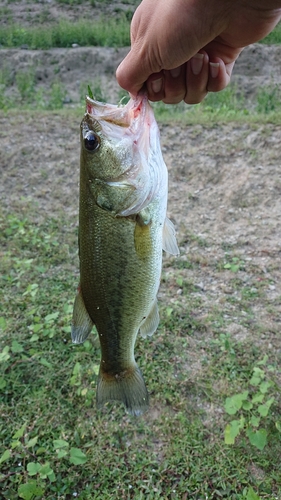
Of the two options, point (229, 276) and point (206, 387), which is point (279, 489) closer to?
point (206, 387)

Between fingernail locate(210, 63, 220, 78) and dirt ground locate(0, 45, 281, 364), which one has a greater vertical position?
fingernail locate(210, 63, 220, 78)

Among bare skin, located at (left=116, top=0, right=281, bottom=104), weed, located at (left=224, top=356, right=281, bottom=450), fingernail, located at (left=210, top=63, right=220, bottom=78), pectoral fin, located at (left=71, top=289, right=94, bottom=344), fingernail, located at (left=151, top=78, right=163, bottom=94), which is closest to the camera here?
bare skin, located at (left=116, top=0, right=281, bottom=104)

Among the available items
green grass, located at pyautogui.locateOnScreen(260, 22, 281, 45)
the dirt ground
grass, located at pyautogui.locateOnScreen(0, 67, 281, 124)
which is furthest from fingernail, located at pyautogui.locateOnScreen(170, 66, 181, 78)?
green grass, located at pyautogui.locateOnScreen(260, 22, 281, 45)

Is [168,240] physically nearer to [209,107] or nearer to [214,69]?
[214,69]

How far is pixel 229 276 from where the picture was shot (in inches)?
152

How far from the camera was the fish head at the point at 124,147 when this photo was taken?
58.6 inches

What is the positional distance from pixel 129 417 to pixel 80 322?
4.71 feet

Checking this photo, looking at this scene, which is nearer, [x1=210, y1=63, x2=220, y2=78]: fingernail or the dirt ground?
[x1=210, y1=63, x2=220, y2=78]: fingernail

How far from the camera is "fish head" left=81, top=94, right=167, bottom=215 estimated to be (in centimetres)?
149

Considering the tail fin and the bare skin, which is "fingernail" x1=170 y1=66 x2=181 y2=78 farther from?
the tail fin

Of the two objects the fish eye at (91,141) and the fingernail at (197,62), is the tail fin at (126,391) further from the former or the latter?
the fingernail at (197,62)

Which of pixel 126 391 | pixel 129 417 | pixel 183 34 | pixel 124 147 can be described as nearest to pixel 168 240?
pixel 124 147

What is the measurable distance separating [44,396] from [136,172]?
6.29 feet

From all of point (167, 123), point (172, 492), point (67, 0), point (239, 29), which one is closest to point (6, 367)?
point (172, 492)
